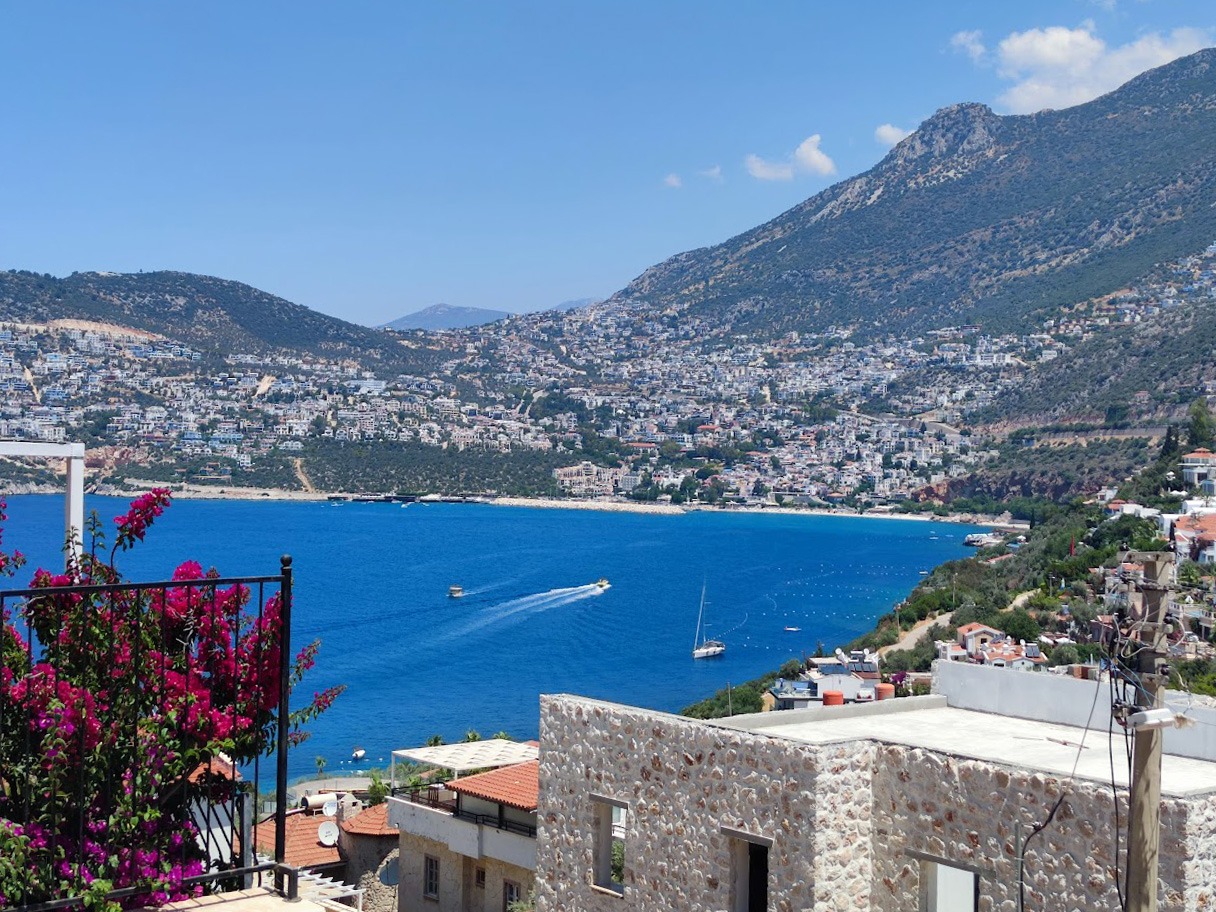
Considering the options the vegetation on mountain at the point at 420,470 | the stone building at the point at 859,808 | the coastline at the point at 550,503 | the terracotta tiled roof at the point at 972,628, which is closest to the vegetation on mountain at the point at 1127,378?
the coastline at the point at 550,503

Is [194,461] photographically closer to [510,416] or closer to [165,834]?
[510,416]

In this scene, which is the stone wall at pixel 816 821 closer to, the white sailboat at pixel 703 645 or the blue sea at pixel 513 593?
the blue sea at pixel 513 593

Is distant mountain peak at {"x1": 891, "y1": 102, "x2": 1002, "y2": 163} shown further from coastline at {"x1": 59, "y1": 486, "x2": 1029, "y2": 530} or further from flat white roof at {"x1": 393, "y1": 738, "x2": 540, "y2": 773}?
flat white roof at {"x1": 393, "y1": 738, "x2": 540, "y2": 773}

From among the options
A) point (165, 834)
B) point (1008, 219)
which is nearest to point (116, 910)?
point (165, 834)

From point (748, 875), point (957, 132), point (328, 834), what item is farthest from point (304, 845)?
point (957, 132)

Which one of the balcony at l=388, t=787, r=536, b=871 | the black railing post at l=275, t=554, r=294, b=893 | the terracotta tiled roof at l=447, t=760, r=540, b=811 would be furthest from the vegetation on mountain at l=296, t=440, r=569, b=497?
the black railing post at l=275, t=554, r=294, b=893

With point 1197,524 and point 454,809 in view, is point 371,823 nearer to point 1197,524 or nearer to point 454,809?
point 454,809

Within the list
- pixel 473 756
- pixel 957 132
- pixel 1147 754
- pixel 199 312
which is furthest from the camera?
pixel 957 132
